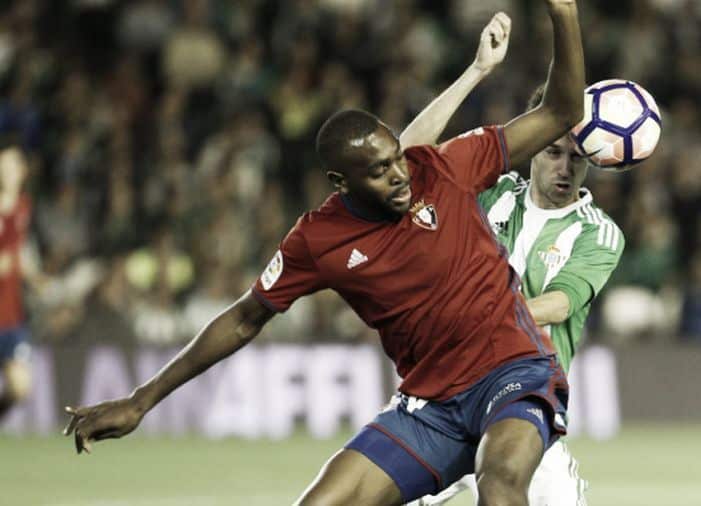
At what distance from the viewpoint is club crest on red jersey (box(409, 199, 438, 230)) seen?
6219 millimetres

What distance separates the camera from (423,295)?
20.5 ft

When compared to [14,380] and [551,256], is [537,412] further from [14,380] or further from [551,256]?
[14,380]

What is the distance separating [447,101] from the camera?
6945 mm

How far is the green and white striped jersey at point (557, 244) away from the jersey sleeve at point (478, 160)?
2.69 ft

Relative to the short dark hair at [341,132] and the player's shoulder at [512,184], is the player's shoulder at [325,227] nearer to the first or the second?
the short dark hair at [341,132]

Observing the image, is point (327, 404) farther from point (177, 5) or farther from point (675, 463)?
point (177, 5)

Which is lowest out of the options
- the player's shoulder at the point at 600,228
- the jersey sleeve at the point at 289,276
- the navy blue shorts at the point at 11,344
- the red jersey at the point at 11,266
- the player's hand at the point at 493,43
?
the jersey sleeve at the point at 289,276

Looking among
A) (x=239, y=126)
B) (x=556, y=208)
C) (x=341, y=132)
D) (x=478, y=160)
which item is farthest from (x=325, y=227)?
(x=239, y=126)

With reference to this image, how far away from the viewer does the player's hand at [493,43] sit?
22.0 feet

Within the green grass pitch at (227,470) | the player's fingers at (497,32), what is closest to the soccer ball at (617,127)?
the player's fingers at (497,32)

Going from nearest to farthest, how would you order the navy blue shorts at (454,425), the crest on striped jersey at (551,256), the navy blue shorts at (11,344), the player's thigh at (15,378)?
1. the navy blue shorts at (454,425)
2. the crest on striped jersey at (551,256)
3. the player's thigh at (15,378)
4. the navy blue shorts at (11,344)

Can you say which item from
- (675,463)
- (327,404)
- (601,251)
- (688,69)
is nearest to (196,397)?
(327,404)

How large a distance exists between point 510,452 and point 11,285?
7169 millimetres

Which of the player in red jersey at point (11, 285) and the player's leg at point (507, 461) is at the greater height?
the player in red jersey at point (11, 285)
